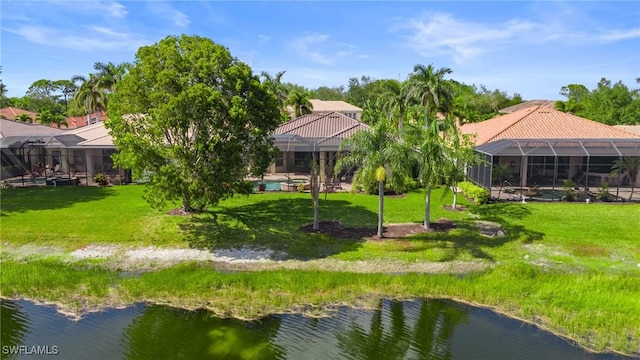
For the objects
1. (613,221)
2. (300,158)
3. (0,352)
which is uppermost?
(300,158)

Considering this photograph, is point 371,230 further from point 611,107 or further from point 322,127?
point 611,107

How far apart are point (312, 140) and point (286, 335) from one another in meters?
22.9

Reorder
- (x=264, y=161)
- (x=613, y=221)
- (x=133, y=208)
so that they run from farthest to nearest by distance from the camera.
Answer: (x=133, y=208), (x=613, y=221), (x=264, y=161)

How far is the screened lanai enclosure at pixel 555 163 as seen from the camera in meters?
26.5

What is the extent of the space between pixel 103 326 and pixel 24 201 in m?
17.6

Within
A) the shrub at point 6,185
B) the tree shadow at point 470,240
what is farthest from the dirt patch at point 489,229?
the shrub at point 6,185

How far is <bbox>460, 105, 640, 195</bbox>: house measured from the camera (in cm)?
2700

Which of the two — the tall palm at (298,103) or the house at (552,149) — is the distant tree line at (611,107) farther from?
the tall palm at (298,103)

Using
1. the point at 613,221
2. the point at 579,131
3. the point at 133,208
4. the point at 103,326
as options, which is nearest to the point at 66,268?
the point at 103,326

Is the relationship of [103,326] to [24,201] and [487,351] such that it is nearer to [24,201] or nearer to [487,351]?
[487,351]

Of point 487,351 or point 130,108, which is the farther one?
point 130,108

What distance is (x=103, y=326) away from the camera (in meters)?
11.5

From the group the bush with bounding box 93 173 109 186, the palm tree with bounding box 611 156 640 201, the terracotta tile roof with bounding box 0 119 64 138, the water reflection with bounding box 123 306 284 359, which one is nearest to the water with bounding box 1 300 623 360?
the water reflection with bounding box 123 306 284 359

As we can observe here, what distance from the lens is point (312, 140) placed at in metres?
32.9
